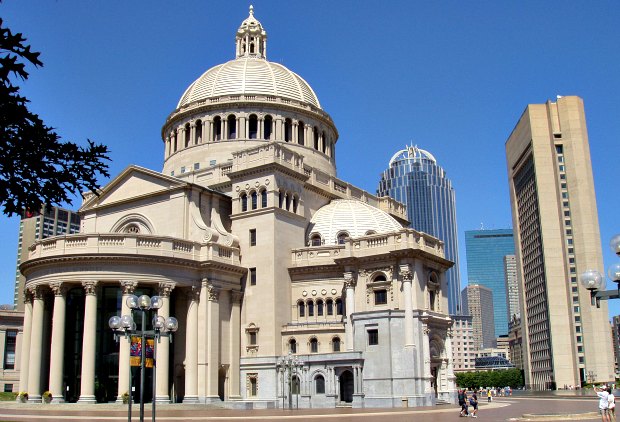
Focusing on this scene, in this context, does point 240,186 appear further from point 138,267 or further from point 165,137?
point 165,137

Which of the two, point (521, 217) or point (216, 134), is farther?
point (521, 217)

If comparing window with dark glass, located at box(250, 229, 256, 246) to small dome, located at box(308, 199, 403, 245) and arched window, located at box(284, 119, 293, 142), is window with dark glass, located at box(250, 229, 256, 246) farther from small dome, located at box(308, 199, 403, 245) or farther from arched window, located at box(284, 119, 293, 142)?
arched window, located at box(284, 119, 293, 142)

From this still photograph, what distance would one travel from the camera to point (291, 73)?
302ft

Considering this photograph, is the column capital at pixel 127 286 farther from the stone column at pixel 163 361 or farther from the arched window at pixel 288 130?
the arched window at pixel 288 130

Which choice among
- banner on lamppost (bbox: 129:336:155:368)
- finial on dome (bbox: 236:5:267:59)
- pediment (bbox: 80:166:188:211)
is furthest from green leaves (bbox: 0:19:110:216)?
finial on dome (bbox: 236:5:267:59)

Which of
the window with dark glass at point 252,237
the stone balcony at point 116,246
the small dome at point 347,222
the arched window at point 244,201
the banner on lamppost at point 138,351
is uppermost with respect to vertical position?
the arched window at point 244,201

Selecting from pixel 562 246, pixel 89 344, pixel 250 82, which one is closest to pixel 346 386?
pixel 89 344

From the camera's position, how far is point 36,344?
61.1 m

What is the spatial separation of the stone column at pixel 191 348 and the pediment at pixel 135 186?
36.6 feet

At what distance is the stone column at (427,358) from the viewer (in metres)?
61.7

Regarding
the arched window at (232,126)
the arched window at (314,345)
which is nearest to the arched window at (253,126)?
the arched window at (232,126)

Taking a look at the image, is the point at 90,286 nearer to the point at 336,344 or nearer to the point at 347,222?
the point at 336,344

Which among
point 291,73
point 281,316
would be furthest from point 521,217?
point 281,316

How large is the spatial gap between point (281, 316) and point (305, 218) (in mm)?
10692
